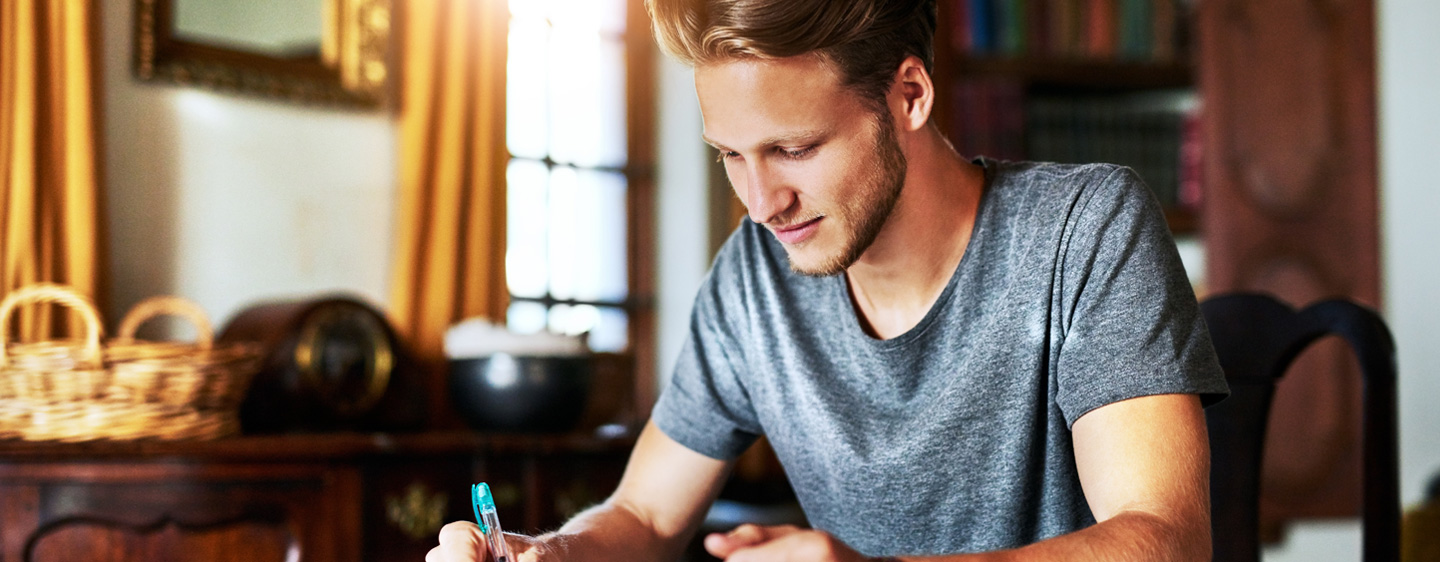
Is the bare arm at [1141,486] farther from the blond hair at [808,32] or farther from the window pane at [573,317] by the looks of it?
the window pane at [573,317]

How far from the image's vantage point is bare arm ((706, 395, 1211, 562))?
94 centimetres

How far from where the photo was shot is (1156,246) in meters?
1.14

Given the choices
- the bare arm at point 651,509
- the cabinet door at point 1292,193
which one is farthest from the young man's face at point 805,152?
the cabinet door at point 1292,193

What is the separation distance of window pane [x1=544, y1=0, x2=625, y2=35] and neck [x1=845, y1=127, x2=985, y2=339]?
7.23 ft

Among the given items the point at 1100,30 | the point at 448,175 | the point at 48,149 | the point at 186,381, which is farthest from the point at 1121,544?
the point at 1100,30

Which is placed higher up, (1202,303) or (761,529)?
(1202,303)

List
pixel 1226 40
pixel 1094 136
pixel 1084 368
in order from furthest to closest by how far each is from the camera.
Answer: pixel 1094 136, pixel 1226 40, pixel 1084 368

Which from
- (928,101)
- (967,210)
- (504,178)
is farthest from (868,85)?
(504,178)

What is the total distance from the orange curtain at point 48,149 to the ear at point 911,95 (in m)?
1.54

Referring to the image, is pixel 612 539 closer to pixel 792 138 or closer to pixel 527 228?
pixel 792 138

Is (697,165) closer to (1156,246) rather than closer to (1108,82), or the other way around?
(1108,82)

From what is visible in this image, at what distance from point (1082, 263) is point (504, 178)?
2038mm

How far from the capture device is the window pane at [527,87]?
10.5 feet

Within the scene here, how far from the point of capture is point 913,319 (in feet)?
4.27
